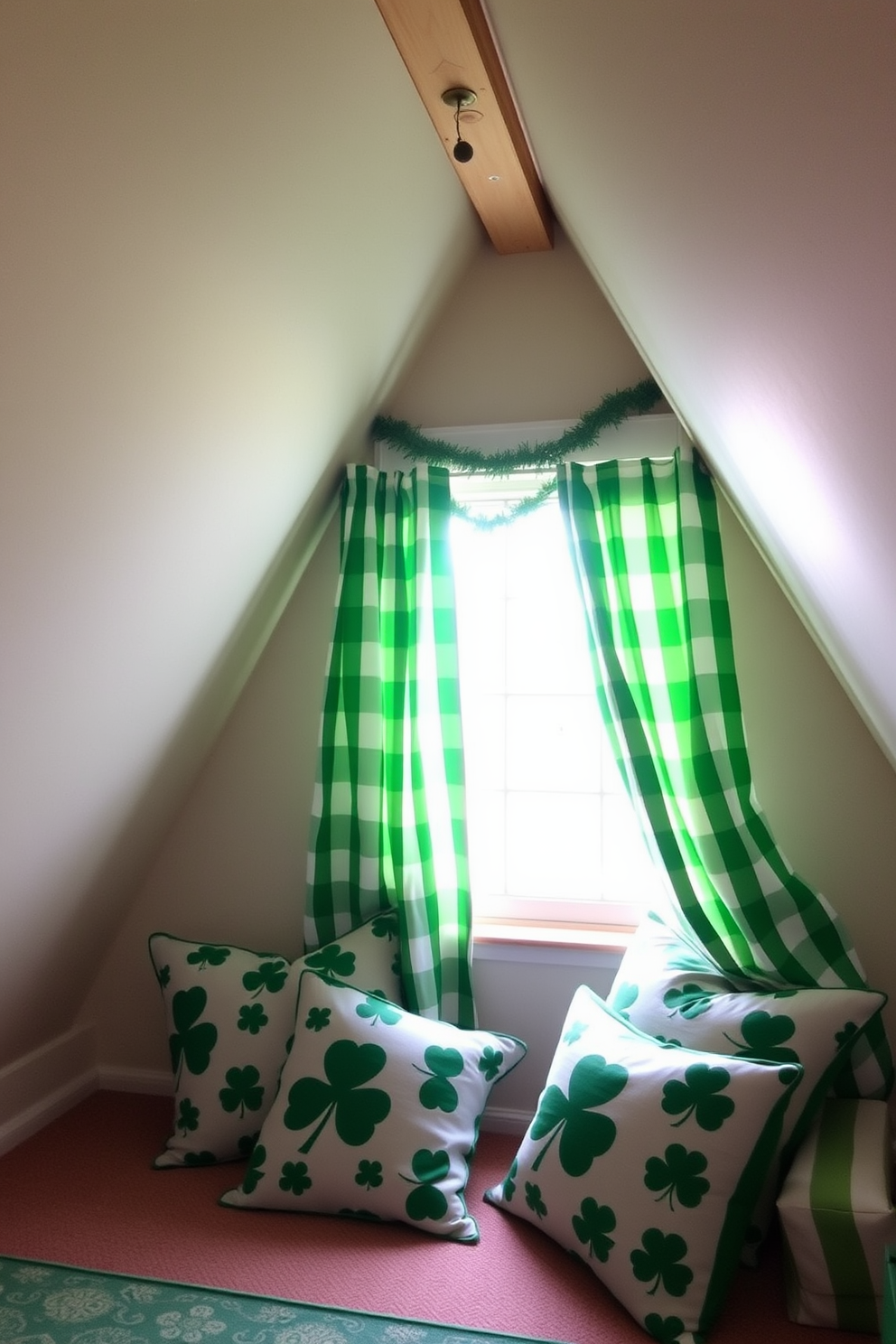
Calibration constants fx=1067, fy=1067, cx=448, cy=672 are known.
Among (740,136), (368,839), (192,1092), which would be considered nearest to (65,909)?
(192,1092)

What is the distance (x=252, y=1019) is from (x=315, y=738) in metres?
0.81

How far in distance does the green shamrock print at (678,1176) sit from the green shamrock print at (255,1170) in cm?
91

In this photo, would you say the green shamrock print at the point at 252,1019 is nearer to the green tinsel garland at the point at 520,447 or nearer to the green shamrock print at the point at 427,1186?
the green shamrock print at the point at 427,1186

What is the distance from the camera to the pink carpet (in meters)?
2.14

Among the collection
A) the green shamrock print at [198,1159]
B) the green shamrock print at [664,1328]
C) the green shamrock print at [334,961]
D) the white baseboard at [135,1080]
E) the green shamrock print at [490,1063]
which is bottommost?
the green shamrock print at [664,1328]

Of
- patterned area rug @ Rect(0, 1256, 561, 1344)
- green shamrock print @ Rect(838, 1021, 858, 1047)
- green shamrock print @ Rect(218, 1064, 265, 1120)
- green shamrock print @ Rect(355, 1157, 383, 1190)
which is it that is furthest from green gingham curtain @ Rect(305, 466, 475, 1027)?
green shamrock print @ Rect(838, 1021, 858, 1047)

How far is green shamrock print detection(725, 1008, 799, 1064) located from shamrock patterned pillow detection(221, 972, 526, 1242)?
24.8 inches

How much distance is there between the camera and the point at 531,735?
3.17 meters

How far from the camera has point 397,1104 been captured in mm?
2486

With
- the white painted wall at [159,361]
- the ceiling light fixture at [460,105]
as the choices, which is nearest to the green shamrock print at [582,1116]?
the white painted wall at [159,361]

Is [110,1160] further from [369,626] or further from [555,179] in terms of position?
[555,179]

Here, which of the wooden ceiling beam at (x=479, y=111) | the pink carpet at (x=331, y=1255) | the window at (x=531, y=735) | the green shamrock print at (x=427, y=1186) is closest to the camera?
the wooden ceiling beam at (x=479, y=111)

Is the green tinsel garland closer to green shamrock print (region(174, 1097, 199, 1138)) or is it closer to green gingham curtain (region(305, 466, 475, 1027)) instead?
green gingham curtain (region(305, 466, 475, 1027))

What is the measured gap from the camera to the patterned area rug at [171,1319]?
2.07 metres
